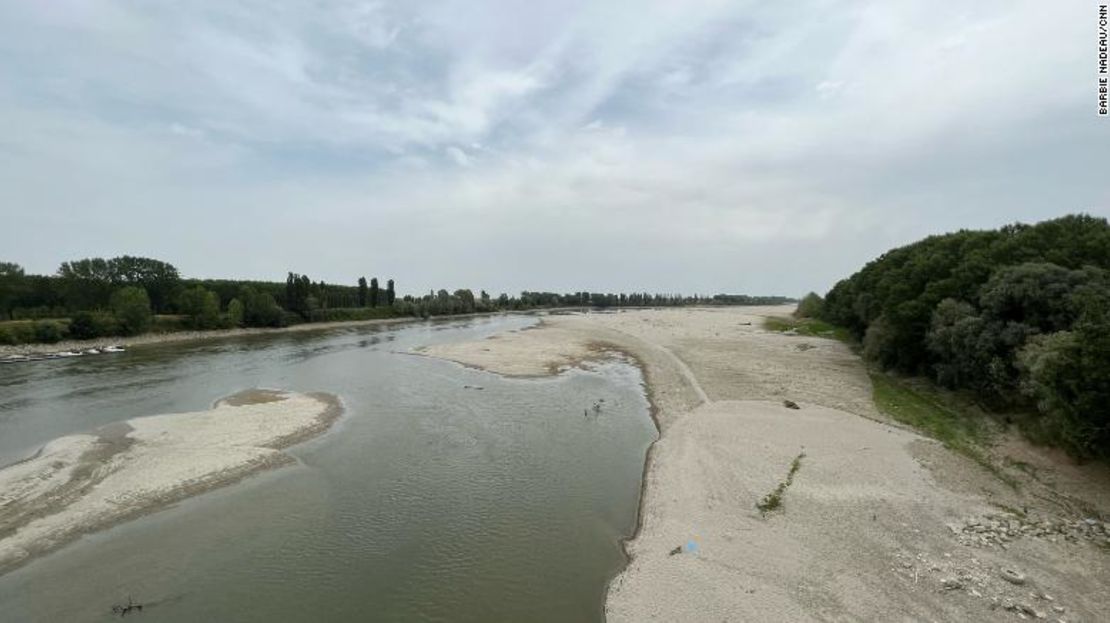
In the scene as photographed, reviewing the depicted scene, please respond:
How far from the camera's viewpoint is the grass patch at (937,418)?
21.8m

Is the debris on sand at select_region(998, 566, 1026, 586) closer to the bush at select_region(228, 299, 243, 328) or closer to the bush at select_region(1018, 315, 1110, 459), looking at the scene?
the bush at select_region(1018, 315, 1110, 459)

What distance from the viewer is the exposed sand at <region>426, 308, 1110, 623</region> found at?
12078mm

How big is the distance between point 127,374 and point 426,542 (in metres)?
45.6

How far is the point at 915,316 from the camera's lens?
3472cm

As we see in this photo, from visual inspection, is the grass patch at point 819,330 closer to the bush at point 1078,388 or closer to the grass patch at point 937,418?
the grass patch at point 937,418

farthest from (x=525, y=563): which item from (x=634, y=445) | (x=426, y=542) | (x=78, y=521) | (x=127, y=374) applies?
(x=127, y=374)

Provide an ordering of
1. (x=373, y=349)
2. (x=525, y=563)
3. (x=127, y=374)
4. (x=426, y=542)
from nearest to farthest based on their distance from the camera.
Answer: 1. (x=525, y=563)
2. (x=426, y=542)
3. (x=127, y=374)
4. (x=373, y=349)

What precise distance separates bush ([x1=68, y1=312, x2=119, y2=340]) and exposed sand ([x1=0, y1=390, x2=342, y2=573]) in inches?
2282

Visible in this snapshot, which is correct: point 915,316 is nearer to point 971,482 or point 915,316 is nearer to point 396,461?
point 971,482

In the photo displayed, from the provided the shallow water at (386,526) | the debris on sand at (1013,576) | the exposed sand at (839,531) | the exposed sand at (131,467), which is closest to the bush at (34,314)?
the shallow water at (386,526)

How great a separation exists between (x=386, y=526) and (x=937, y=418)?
2667cm

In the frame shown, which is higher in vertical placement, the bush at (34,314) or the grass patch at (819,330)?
the bush at (34,314)

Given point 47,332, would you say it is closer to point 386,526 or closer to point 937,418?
point 386,526

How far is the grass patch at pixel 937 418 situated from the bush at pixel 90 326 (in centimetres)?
9125
